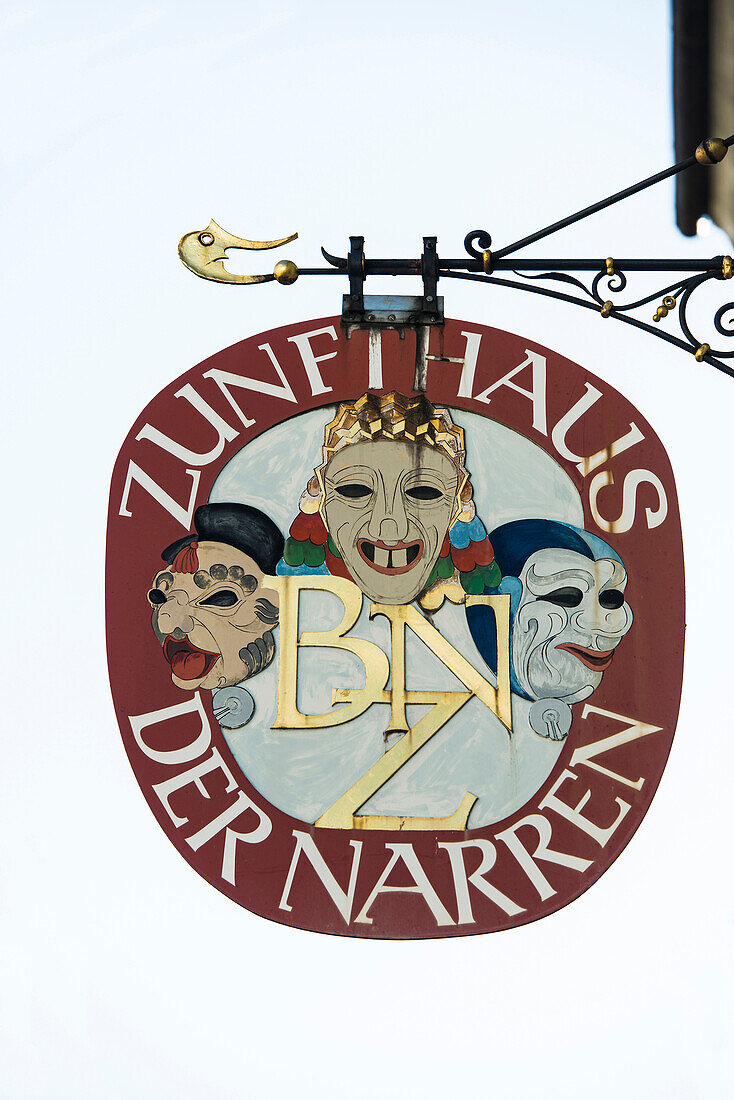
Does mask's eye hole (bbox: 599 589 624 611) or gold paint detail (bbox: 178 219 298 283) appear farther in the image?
mask's eye hole (bbox: 599 589 624 611)

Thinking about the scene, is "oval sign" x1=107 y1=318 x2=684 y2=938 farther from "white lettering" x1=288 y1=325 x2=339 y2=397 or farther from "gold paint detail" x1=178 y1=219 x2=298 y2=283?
"gold paint detail" x1=178 y1=219 x2=298 y2=283

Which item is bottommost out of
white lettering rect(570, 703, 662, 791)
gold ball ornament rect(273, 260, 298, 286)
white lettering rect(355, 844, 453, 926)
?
white lettering rect(355, 844, 453, 926)

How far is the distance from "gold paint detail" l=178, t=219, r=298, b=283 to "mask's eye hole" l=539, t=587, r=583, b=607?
165cm

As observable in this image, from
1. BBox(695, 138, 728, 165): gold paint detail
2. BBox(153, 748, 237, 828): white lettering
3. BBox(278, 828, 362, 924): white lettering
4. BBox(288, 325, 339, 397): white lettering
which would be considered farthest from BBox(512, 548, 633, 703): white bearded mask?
BBox(695, 138, 728, 165): gold paint detail

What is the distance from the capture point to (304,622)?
5043 millimetres

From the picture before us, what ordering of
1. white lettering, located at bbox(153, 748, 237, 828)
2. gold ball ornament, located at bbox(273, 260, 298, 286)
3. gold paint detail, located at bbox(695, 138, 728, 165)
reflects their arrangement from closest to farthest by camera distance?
gold paint detail, located at bbox(695, 138, 728, 165)
gold ball ornament, located at bbox(273, 260, 298, 286)
white lettering, located at bbox(153, 748, 237, 828)

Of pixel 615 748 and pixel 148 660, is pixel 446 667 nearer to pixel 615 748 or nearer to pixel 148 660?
pixel 615 748

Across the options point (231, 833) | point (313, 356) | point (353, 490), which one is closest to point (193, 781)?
point (231, 833)

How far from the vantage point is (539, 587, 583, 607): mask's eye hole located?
16.5ft

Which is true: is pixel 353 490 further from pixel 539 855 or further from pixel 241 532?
pixel 539 855

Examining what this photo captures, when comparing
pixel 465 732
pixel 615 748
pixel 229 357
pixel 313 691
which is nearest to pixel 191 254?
pixel 229 357

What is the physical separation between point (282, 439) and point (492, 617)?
103 cm

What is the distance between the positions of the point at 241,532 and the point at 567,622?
126 centimetres

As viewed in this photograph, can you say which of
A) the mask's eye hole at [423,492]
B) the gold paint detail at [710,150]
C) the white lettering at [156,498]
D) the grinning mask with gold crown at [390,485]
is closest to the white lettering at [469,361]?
the grinning mask with gold crown at [390,485]
